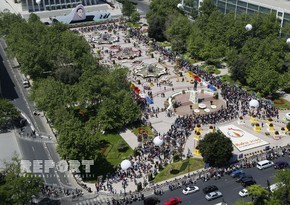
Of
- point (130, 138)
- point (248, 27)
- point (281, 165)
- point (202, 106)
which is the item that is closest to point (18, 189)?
point (130, 138)

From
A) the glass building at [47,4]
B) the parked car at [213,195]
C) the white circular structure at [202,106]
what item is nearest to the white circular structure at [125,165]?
the parked car at [213,195]

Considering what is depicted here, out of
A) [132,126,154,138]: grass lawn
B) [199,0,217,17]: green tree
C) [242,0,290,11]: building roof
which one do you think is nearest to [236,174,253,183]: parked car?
[132,126,154,138]: grass lawn

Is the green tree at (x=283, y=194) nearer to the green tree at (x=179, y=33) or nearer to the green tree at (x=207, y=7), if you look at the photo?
the green tree at (x=179, y=33)

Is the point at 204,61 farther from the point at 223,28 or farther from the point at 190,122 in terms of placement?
the point at 190,122

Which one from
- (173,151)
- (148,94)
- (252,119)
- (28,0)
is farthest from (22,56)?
(28,0)

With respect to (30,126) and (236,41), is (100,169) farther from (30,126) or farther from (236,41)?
(236,41)

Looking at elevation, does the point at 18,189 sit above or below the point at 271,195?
above
